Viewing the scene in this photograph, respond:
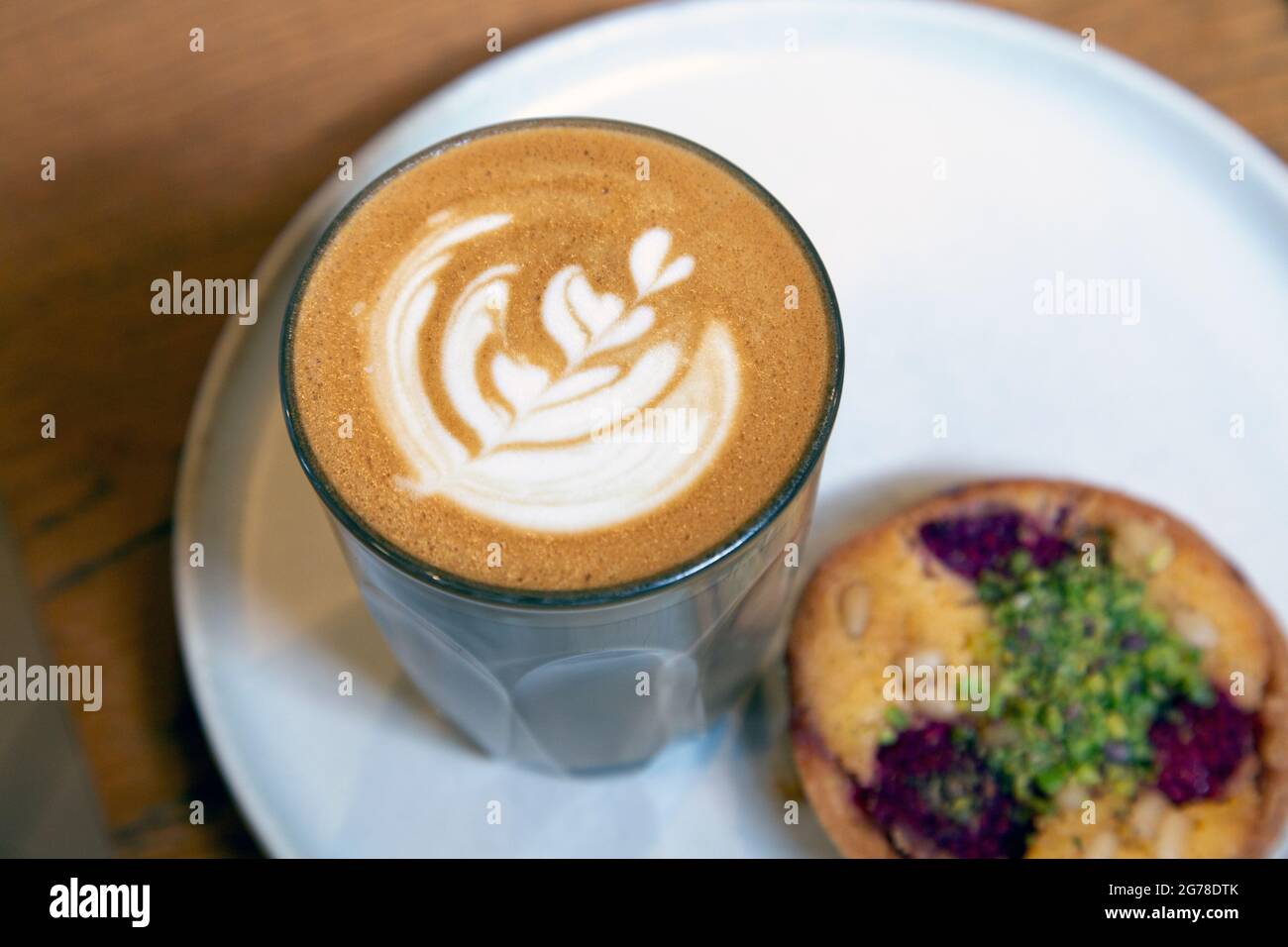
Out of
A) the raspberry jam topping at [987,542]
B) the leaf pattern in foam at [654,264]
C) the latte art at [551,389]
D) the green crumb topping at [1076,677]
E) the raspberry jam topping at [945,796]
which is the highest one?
the leaf pattern in foam at [654,264]

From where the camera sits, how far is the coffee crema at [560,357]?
733 millimetres

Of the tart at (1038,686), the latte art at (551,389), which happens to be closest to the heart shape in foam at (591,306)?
the latte art at (551,389)

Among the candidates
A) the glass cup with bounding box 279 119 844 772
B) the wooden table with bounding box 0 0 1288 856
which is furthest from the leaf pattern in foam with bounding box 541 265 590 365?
the wooden table with bounding box 0 0 1288 856

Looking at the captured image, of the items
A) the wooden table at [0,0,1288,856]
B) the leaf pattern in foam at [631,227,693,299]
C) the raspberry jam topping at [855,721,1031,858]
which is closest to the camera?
the leaf pattern in foam at [631,227,693,299]

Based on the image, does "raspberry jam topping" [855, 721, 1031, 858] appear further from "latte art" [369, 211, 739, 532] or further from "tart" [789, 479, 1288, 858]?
"latte art" [369, 211, 739, 532]

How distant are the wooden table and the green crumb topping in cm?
60

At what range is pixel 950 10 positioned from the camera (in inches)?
49.3

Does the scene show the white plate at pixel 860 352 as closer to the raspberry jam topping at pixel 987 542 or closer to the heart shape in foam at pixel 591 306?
the raspberry jam topping at pixel 987 542

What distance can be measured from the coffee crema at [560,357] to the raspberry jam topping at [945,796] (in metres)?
0.36

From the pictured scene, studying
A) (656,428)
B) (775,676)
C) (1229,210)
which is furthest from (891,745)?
(1229,210)

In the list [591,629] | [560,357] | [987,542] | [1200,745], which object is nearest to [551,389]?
[560,357]

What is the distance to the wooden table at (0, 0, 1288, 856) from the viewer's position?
1.06 m

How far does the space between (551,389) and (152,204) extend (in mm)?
719
